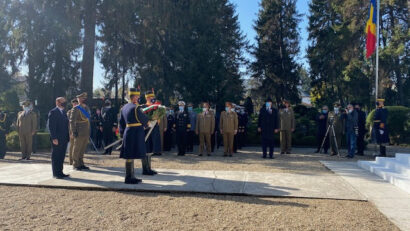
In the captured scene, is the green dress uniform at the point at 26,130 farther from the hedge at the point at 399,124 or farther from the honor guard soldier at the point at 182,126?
the hedge at the point at 399,124

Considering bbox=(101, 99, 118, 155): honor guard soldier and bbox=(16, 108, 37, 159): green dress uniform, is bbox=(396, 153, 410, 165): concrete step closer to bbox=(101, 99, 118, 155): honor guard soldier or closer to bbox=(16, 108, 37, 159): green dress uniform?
bbox=(101, 99, 118, 155): honor guard soldier

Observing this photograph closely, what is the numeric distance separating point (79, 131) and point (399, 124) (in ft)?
49.8

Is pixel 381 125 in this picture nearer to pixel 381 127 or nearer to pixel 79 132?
pixel 381 127

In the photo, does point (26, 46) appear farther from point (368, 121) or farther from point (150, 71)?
point (368, 121)

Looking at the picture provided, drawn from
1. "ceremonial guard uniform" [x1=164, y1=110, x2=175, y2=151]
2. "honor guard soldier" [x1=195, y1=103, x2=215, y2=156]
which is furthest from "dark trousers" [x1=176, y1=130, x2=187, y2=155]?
"ceremonial guard uniform" [x1=164, y1=110, x2=175, y2=151]

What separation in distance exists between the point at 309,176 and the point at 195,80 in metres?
10.5

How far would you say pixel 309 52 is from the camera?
31.2 metres

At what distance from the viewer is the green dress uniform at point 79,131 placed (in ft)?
27.1

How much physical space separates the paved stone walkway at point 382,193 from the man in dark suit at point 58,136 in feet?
21.5

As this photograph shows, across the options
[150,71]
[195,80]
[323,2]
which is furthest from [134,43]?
[323,2]

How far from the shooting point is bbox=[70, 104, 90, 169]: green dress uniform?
8.26 metres

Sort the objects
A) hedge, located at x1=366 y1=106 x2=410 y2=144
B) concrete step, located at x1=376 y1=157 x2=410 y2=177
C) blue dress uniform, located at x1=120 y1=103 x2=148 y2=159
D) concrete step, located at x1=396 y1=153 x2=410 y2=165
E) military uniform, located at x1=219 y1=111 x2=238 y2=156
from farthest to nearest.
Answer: hedge, located at x1=366 y1=106 x2=410 y2=144
military uniform, located at x1=219 y1=111 x2=238 y2=156
concrete step, located at x1=396 y1=153 x2=410 y2=165
concrete step, located at x1=376 y1=157 x2=410 y2=177
blue dress uniform, located at x1=120 y1=103 x2=148 y2=159

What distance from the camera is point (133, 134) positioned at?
6.54 meters

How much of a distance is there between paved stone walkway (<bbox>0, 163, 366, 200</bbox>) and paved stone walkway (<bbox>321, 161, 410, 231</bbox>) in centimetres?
25
